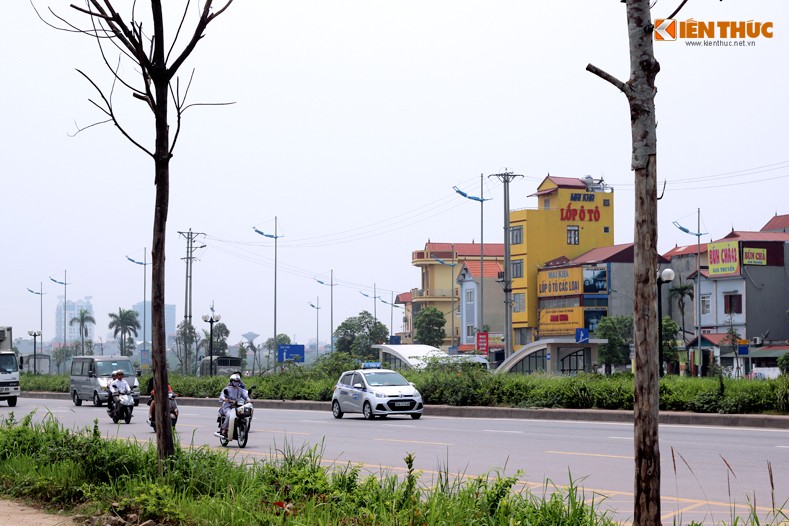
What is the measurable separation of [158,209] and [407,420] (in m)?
19.2

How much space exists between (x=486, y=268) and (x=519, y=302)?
20491 millimetres

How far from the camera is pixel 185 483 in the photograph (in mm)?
9508

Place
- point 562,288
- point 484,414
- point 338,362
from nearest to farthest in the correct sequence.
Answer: point 484,414, point 338,362, point 562,288

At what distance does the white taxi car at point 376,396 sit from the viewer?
28.9m

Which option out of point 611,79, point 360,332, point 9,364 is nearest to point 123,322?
point 360,332

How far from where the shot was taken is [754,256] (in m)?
77.9

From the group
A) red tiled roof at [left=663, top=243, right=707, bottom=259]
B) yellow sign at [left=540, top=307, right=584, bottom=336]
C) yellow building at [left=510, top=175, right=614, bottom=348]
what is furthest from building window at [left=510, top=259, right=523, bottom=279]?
red tiled roof at [left=663, top=243, right=707, bottom=259]

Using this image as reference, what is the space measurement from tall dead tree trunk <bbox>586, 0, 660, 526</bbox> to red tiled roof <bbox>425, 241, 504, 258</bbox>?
122030mm

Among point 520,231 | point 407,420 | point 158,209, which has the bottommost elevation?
point 407,420

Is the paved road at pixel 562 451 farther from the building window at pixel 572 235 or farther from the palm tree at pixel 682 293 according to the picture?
the building window at pixel 572 235

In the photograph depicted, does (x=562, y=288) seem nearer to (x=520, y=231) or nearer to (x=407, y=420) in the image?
(x=520, y=231)

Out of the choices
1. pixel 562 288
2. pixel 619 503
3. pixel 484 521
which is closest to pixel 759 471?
pixel 619 503

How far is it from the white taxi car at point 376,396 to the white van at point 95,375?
12654mm

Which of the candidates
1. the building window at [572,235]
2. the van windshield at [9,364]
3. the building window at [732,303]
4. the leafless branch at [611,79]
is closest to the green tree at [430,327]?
the building window at [572,235]
